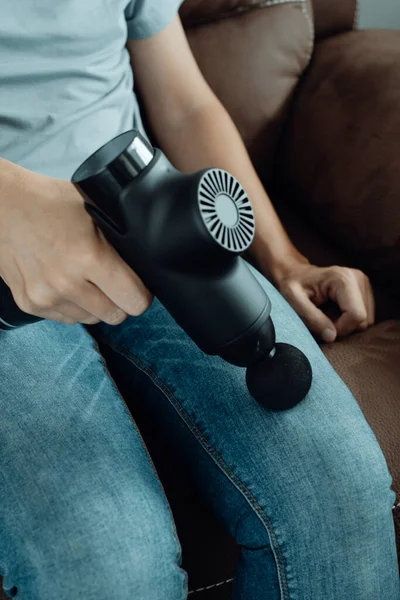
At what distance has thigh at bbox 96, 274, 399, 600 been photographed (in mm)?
688

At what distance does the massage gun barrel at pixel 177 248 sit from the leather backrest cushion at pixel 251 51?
→ 2.22 feet

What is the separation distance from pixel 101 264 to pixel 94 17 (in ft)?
1.44

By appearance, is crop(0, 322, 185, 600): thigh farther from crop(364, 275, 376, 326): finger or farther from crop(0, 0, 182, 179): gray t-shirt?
crop(364, 275, 376, 326): finger

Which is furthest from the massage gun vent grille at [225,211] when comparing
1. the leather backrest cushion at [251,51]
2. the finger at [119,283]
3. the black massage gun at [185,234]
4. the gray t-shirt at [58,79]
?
the leather backrest cushion at [251,51]

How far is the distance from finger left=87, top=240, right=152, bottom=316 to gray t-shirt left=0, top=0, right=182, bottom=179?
29 cm

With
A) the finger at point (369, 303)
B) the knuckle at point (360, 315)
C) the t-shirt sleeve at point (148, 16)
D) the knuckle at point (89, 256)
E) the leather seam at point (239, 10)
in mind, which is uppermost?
the t-shirt sleeve at point (148, 16)

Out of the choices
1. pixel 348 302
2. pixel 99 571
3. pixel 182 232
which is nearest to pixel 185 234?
pixel 182 232

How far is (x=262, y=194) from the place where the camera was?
41.1 inches

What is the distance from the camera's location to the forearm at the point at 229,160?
1012mm

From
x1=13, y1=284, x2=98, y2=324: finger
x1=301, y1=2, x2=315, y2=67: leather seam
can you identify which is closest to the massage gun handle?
x1=13, y1=284, x2=98, y2=324: finger

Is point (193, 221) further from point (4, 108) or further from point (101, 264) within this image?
point (4, 108)

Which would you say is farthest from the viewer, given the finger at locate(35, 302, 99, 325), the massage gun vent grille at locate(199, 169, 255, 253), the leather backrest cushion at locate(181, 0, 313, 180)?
the leather backrest cushion at locate(181, 0, 313, 180)

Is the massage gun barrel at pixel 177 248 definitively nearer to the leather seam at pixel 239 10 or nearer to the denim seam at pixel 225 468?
the denim seam at pixel 225 468

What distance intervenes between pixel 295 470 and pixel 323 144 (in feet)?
2.11
